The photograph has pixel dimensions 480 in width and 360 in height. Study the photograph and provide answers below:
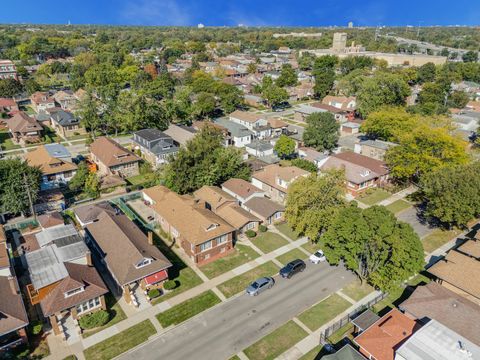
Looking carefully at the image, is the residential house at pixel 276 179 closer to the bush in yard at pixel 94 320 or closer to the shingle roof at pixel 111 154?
the shingle roof at pixel 111 154

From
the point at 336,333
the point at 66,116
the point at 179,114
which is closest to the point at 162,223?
the point at 336,333

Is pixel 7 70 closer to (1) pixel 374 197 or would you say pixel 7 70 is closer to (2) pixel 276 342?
(1) pixel 374 197

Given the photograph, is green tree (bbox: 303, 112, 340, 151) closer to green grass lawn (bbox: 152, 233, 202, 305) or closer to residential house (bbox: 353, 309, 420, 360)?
green grass lawn (bbox: 152, 233, 202, 305)

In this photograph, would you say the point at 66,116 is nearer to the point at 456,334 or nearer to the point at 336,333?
the point at 336,333

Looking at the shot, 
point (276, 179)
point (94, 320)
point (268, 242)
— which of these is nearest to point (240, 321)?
point (94, 320)

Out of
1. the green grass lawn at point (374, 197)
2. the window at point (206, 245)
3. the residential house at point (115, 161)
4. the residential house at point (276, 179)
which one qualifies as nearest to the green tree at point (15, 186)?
the residential house at point (115, 161)
